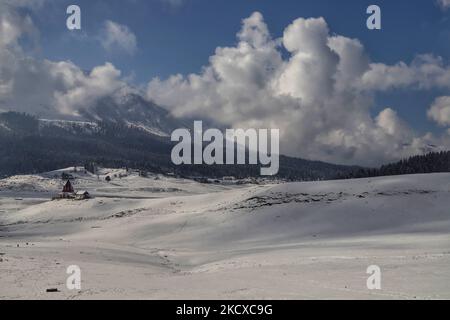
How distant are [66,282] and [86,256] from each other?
13420 mm

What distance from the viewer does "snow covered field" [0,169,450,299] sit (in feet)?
65.1

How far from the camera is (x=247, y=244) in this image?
4884cm

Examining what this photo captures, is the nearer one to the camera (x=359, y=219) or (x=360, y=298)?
(x=360, y=298)

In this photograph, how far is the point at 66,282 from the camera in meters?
21.2

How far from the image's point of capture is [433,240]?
3834 centimetres

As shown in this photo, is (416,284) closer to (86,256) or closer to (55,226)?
(86,256)

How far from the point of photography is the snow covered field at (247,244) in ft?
65.1

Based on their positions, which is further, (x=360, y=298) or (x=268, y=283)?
(x=268, y=283)
